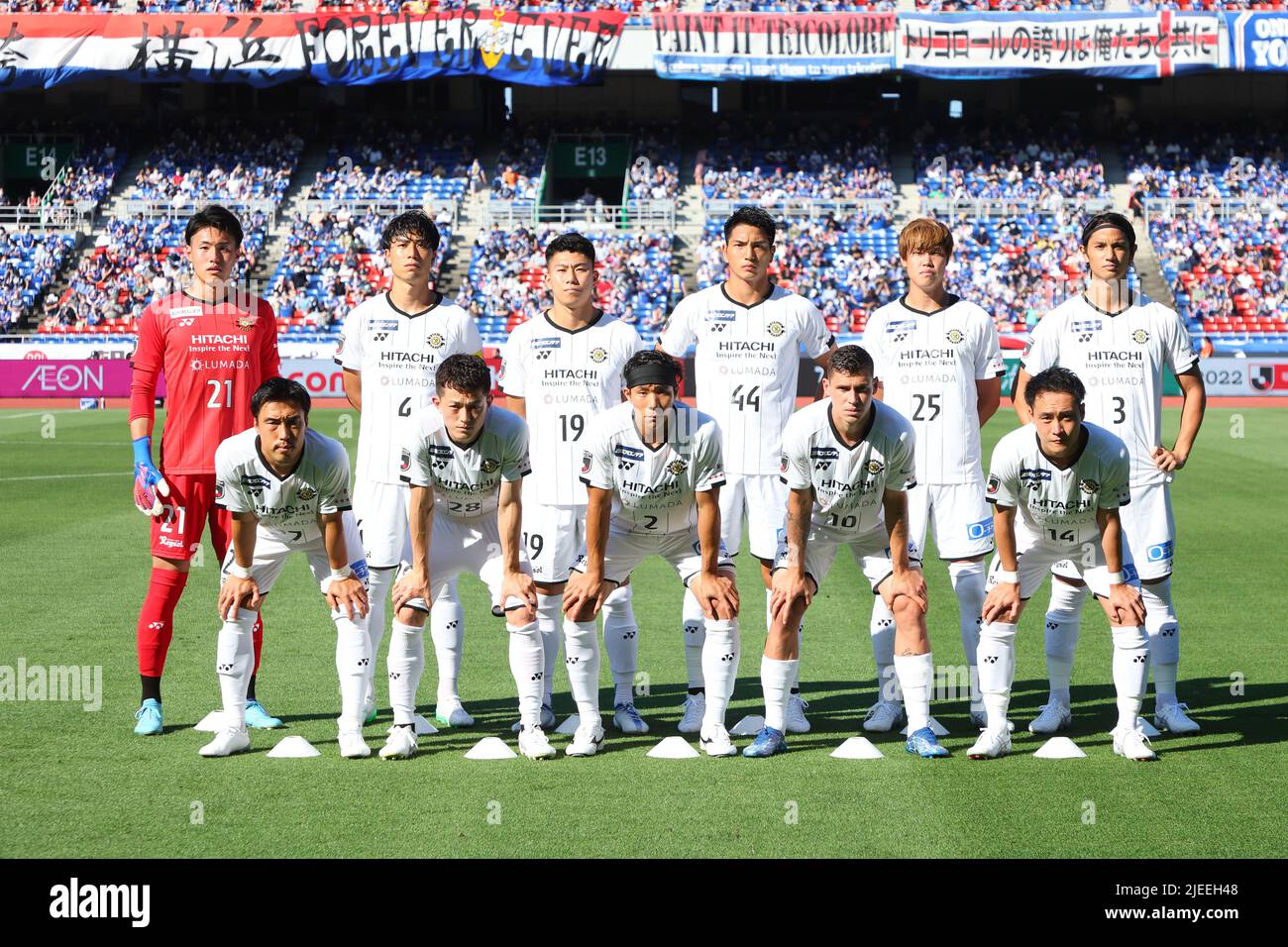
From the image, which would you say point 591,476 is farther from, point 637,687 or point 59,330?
point 59,330

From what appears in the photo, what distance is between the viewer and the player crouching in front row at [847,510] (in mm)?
6871

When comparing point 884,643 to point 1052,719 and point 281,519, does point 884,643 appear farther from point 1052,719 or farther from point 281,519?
point 281,519

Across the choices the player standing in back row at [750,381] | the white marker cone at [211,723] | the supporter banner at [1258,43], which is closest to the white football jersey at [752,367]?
the player standing in back row at [750,381]

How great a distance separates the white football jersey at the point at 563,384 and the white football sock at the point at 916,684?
1.91 m

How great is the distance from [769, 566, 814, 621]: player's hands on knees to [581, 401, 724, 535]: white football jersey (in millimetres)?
564

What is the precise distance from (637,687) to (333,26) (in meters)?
40.8

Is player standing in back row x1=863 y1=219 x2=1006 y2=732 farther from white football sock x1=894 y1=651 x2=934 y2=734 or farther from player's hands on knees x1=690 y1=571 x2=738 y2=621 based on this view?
player's hands on knees x1=690 y1=571 x2=738 y2=621

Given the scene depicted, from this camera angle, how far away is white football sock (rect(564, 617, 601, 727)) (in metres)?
6.98

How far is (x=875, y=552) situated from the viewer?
287 inches

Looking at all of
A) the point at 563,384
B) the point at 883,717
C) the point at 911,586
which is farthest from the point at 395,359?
the point at 883,717

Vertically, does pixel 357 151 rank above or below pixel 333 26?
below

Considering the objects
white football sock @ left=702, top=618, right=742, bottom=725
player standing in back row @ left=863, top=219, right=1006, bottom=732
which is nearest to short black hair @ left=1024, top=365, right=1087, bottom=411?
player standing in back row @ left=863, top=219, right=1006, bottom=732

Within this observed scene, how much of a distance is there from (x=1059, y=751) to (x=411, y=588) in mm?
3206

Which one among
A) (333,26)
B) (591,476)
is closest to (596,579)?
(591,476)
